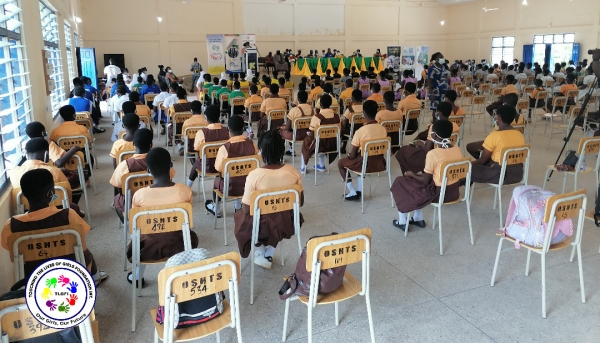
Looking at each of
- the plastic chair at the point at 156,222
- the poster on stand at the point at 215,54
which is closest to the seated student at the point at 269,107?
the plastic chair at the point at 156,222

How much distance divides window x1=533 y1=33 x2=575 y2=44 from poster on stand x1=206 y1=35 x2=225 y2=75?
47.4ft

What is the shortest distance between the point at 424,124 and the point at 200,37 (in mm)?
13417

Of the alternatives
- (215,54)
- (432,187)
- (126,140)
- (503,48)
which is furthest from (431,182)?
(503,48)

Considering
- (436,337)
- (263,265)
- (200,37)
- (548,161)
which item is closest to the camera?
(436,337)

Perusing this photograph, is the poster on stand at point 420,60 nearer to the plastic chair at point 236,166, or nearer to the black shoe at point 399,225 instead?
the black shoe at point 399,225

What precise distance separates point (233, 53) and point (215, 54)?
690mm

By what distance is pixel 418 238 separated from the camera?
4.19 metres

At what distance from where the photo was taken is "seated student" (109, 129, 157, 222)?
3.76 meters

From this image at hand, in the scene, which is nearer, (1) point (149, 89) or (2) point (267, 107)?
(2) point (267, 107)

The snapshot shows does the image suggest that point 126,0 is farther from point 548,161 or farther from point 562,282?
point 562,282

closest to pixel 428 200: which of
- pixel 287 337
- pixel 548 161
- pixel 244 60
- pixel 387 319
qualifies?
pixel 387 319

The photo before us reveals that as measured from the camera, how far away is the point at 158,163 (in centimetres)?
305

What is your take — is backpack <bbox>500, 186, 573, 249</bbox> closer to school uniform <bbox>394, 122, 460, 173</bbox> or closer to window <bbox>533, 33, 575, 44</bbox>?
school uniform <bbox>394, 122, 460, 173</bbox>
